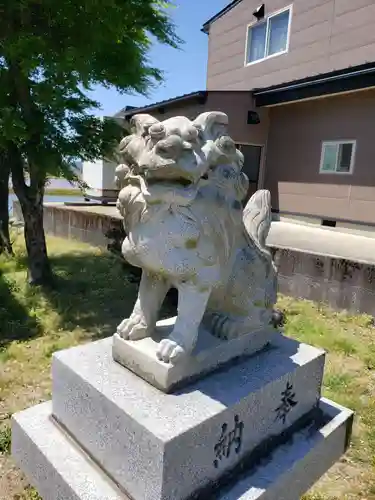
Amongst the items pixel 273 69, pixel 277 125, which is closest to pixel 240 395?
pixel 277 125

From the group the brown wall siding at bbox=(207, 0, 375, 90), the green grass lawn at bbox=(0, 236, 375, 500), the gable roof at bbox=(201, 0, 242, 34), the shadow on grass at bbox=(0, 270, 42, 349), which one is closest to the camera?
the green grass lawn at bbox=(0, 236, 375, 500)

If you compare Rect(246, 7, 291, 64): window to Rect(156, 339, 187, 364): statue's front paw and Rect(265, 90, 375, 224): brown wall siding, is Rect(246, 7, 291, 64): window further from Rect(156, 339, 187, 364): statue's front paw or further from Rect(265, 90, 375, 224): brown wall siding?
Rect(156, 339, 187, 364): statue's front paw

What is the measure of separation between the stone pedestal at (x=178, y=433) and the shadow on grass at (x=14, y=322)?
187cm

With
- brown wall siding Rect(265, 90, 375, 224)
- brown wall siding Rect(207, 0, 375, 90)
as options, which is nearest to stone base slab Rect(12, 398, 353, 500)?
brown wall siding Rect(265, 90, 375, 224)

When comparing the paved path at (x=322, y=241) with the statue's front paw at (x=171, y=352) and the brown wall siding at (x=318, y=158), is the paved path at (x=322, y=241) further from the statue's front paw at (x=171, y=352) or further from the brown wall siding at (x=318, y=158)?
the statue's front paw at (x=171, y=352)

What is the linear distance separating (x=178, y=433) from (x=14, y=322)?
327cm

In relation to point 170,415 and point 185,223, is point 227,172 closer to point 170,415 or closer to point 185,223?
point 185,223

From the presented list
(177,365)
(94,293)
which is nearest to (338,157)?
(94,293)

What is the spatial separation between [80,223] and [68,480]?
631 centimetres

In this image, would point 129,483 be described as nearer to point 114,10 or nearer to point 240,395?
point 240,395

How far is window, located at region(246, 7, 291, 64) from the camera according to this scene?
9.31 m

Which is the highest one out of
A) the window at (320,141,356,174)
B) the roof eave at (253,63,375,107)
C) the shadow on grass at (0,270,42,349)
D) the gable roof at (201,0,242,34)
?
the gable roof at (201,0,242,34)

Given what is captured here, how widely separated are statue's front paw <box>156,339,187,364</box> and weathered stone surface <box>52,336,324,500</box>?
188 millimetres

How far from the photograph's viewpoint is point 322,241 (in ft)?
22.2
